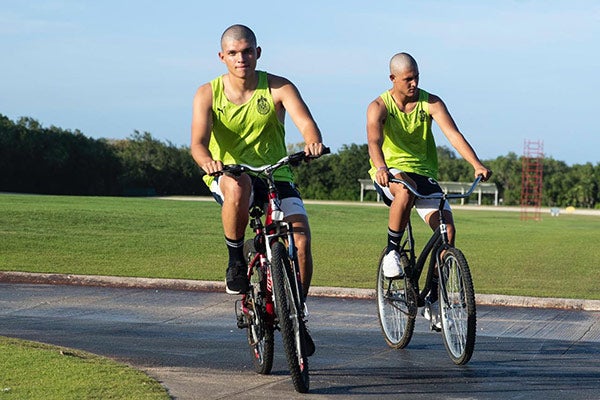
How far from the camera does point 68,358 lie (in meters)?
6.88

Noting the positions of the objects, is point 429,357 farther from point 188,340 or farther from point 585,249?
point 585,249

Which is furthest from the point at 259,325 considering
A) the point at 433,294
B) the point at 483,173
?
the point at 483,173

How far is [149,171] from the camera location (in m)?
74.4

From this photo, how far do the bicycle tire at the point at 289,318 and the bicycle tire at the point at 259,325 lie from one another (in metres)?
0.36

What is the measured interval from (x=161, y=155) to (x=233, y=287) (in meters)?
71.1

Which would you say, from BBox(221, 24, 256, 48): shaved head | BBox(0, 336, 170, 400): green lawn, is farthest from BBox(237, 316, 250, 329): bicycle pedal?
BBox(221, 24, 256, 48): shaved head

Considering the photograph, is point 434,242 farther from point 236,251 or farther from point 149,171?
point 149,171

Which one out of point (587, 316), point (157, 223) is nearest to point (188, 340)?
point (587, 316)

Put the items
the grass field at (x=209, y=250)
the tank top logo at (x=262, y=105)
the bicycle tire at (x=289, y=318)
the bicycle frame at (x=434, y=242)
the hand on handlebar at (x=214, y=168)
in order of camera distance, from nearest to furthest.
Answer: the bicycle tire at (x=289, y=318) < the hand on handlebar at (x=214, y=168) < the tank top logo at (x=262, y=105) < the bicycle frame at (x=434, y=242) < the grass field at (x=209, y=250)

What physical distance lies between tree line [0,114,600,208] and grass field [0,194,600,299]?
123 feet

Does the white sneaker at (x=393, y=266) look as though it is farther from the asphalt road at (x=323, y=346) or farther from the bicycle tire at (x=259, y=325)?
the bicycle tire at (x=259, y=325)

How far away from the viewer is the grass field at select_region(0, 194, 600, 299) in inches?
561

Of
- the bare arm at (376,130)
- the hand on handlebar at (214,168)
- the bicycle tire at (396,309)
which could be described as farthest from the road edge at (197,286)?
the hand on handlebar at (214,168)

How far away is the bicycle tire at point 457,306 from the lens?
22.5 ft
